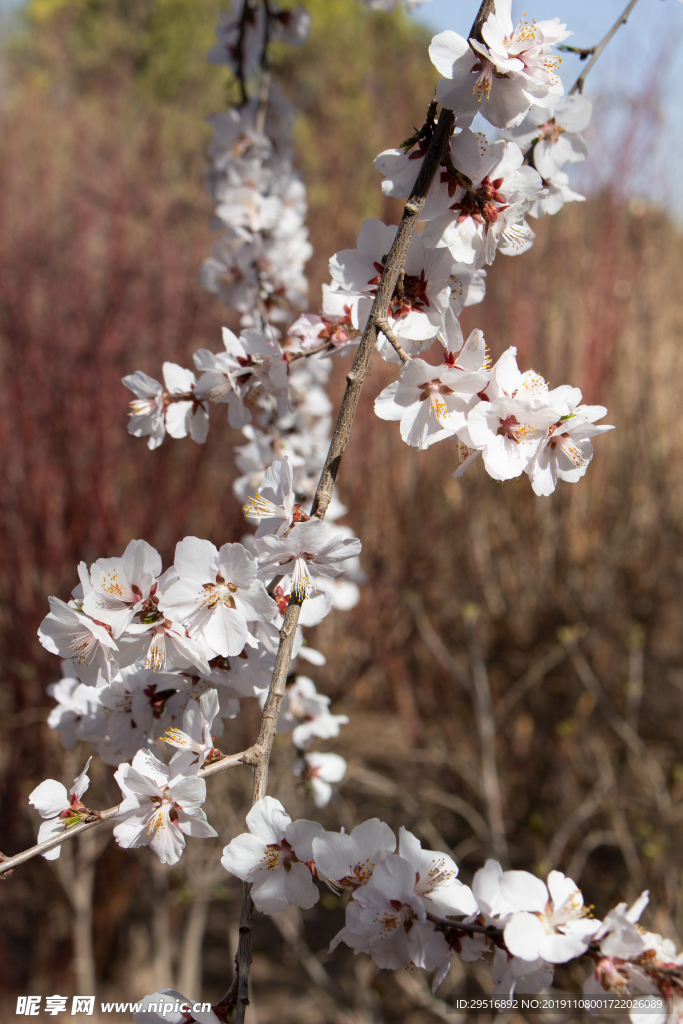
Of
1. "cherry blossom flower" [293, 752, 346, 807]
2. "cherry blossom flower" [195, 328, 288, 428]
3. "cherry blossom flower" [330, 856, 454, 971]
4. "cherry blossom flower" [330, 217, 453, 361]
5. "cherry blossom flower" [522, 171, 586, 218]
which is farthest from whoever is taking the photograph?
"cherry blossom flower" [293, 752, 346, 807]

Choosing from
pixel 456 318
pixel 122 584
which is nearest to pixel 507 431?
pixel 456 318

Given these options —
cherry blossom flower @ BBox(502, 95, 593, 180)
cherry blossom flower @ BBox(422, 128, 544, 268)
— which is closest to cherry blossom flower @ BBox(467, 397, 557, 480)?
cherry blossom flower @ BBox(422, 128, 544, 268)

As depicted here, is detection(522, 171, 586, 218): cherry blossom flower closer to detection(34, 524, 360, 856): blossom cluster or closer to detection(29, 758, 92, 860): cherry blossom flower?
detection(34, 524, 360, 856): blossom cluster

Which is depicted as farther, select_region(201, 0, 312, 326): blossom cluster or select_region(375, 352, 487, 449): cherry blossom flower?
select_region(201, 0, 312, 326): blossom cluster

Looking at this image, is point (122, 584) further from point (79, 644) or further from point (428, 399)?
point (428, 399)

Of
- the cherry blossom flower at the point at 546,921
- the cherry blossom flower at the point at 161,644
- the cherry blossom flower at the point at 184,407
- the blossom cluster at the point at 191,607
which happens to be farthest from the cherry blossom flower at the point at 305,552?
the cherry blossom flower at the point at 546,921

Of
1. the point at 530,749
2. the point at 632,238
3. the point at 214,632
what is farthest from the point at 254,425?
the point at 632,238
